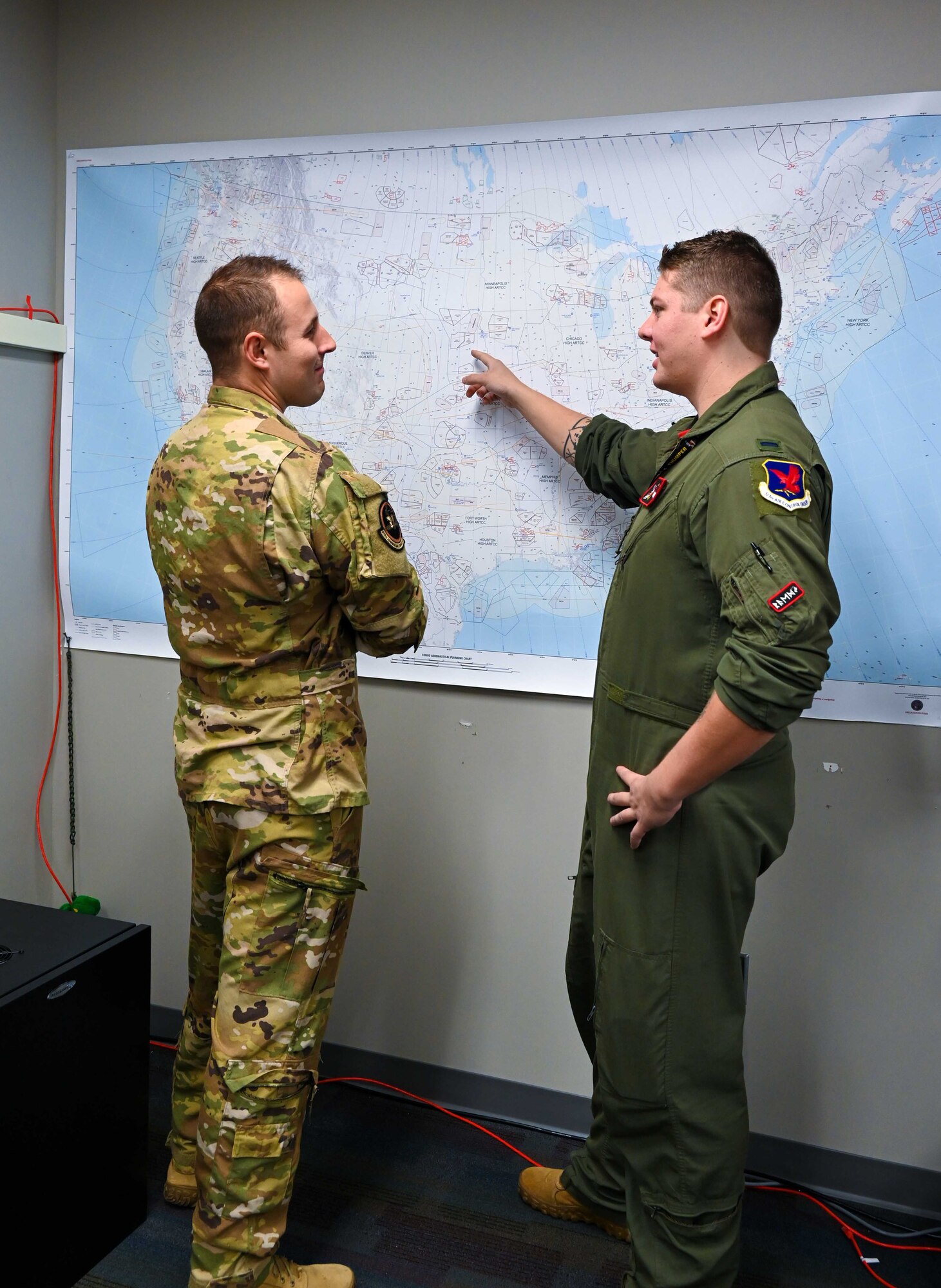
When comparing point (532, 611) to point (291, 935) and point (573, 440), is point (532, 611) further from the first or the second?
point (291, 935)

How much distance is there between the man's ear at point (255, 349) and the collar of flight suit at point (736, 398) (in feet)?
2.38

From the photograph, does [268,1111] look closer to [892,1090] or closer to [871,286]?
[892,1090]

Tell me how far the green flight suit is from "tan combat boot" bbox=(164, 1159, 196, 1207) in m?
0.89

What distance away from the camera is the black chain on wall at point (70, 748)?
9.07 ft

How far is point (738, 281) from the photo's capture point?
5.50 feet

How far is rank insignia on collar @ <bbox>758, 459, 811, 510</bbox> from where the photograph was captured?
1.49 meters

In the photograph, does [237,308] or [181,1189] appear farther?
[181,1189]

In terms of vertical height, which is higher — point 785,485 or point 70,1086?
point 785,485

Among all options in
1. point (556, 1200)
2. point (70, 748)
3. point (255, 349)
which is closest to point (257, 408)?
point (255, 349)

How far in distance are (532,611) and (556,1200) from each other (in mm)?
1221

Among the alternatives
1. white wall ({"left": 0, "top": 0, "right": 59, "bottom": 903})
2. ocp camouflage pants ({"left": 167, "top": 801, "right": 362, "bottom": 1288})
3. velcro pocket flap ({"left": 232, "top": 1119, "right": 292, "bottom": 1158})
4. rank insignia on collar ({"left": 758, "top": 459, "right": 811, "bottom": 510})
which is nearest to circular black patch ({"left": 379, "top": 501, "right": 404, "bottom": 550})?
ocp camouflage pants ({"left": 167, "top": 801, "right": 362, "bottom": 1288})

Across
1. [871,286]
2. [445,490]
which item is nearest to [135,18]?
[445,490]

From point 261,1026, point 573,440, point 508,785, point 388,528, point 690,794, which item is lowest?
point 261,1026

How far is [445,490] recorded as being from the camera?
2348 mm
